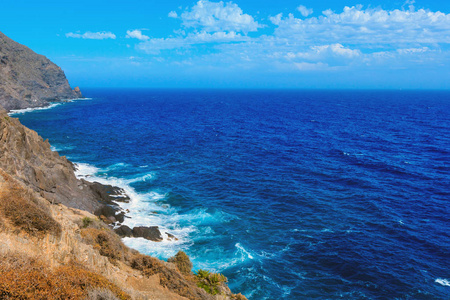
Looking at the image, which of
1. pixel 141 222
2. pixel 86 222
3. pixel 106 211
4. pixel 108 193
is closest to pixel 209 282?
pixel 86 222

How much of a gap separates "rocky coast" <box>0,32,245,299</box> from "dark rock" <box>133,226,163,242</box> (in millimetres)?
137

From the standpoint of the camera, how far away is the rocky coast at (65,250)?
12.3 meters

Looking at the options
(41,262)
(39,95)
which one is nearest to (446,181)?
(41,262)

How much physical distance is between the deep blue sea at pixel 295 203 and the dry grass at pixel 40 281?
73.1 ft

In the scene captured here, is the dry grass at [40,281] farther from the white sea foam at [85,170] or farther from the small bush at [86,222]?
the white sea foam at [85,170]

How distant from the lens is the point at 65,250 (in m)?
16.9

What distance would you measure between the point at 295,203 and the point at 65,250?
4122cm

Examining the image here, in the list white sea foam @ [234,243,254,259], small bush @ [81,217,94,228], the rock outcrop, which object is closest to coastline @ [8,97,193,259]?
the rock outcrop

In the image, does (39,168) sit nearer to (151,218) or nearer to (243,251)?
(151,218)

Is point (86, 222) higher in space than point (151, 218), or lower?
higher

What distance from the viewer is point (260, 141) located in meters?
95.3

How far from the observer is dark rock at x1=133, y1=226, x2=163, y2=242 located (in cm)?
4091

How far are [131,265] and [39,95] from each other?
7846 inches

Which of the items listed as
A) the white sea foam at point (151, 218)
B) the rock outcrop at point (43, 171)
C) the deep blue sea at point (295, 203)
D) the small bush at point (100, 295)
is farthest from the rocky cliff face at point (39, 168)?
the small bush at point (100, 295)
